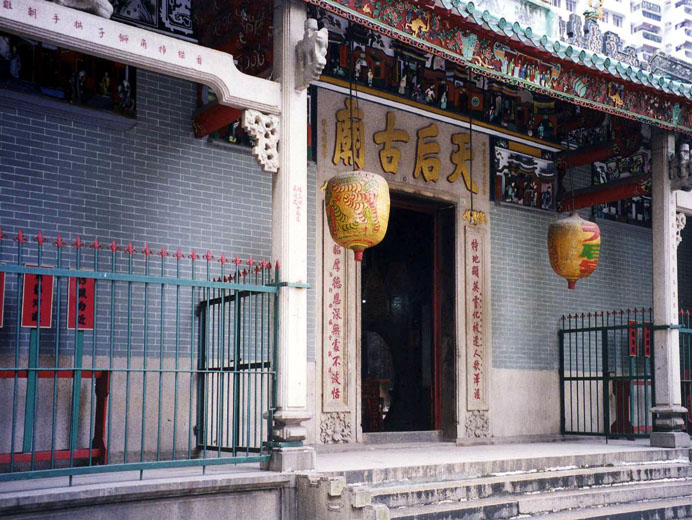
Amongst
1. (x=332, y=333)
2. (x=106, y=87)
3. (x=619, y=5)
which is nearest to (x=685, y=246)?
(x=332, y=333)

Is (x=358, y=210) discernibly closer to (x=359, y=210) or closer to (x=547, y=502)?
(x=359, y=210)

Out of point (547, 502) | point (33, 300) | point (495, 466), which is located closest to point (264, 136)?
point (33, 300)

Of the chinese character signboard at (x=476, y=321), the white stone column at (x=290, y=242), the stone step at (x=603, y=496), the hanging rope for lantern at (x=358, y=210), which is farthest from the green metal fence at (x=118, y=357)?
the chinese character signboard at (x=476, y=321)

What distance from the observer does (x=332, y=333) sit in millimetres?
8008

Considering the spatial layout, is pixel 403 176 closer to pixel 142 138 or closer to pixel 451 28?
pixel 451 28

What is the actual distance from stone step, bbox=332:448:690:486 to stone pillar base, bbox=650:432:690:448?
0.08 metres

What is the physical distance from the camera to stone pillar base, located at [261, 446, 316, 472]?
223 inches

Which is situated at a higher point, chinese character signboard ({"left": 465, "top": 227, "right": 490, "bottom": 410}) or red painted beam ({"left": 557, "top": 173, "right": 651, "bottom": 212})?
red painted beam ({"left": 557, "top": 173, "right": 651, "bottom": 212})

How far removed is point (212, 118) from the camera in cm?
704

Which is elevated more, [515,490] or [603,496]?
[515,490]

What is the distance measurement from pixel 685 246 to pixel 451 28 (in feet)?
22.8

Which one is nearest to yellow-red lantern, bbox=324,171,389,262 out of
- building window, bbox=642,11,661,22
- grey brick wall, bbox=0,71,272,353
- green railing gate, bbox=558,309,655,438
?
grey brick wall, bbox=0,71,272,353

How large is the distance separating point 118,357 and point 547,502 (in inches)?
141

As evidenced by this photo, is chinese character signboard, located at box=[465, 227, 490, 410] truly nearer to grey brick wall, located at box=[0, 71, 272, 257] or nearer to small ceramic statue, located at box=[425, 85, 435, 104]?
small ceramic statue, located at box=[425, 85, 435, 104]
